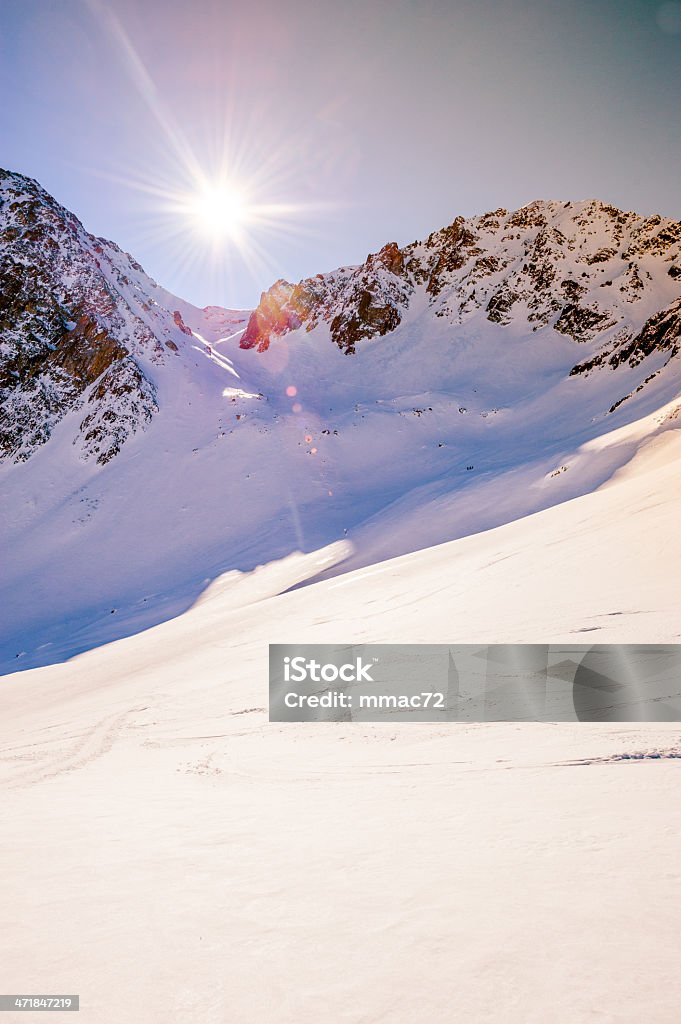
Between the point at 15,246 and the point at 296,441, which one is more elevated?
the point at 15,246

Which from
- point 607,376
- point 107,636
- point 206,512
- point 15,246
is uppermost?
point 15,246

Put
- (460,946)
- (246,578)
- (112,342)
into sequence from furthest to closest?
(112,342) < (246,578) < (460,946)

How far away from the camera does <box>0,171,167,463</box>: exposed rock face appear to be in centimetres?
4138

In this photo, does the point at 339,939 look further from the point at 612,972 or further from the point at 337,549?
the point at 337,549

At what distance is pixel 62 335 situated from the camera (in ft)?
151

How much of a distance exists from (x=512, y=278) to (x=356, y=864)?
221 feet

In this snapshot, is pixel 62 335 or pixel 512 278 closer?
pixel 62 335

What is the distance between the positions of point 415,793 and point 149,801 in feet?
6.92

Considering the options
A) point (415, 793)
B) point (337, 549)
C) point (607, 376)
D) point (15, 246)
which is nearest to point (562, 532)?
point (415, 793)

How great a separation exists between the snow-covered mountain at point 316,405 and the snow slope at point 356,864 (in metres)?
14.6

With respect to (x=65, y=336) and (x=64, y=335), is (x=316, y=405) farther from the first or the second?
(x=64, y=335)

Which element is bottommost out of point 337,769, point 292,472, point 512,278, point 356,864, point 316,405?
point 356,864

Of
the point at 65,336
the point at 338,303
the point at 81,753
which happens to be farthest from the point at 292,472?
the point at 338,303

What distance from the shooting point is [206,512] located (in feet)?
103
